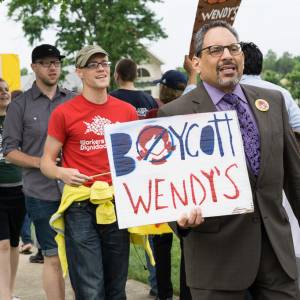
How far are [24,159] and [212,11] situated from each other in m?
Result: 1.78

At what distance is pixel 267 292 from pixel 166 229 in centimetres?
195

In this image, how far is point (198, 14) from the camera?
467 cm

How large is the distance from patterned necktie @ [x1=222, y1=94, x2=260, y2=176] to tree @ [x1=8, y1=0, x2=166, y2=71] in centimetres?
3177

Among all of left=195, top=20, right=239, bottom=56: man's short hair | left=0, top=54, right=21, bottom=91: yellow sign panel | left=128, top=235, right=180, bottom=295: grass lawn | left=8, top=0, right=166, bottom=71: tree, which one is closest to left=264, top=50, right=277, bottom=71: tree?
left=8, top=0, right=166, bottom=71: tree

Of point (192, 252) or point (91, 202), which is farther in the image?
point (91, 202)

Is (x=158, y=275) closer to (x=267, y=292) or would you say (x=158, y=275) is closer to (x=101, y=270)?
(x=101, y=270)

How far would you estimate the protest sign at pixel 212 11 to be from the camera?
4660 mm

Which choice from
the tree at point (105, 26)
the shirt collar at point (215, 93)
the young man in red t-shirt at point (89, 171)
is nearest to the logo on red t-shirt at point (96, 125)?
the young man in red t-shirt at point (89, 171)

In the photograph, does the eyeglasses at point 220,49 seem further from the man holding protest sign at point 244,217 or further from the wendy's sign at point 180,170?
the wendy's sign at point 180,170

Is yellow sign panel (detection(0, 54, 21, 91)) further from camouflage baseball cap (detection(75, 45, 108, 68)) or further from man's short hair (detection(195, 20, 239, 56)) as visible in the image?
man's short hair (detection(195, 20, 239, 56))

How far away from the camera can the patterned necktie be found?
291 cm

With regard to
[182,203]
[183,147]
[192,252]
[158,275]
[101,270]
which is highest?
[183,147]

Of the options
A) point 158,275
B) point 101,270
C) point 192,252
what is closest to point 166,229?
point 158,275

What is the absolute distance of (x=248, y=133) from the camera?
295 cm
